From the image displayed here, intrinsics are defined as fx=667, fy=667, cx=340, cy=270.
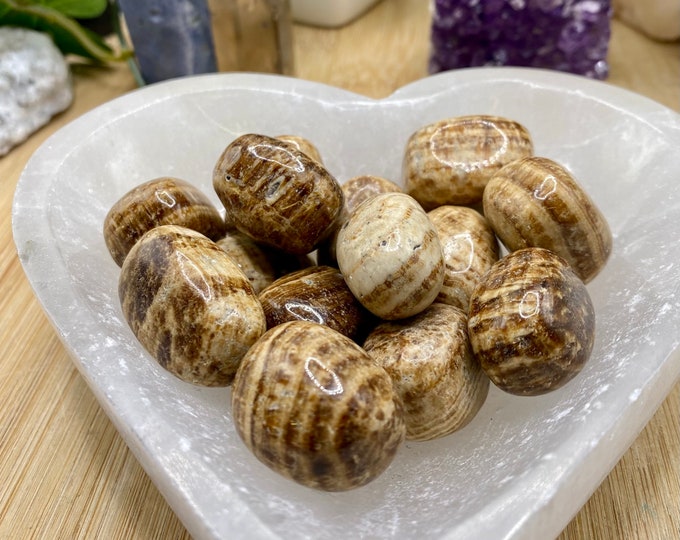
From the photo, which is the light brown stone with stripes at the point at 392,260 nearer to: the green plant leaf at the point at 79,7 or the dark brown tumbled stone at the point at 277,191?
the dark brown tumbled stone at the point at 277,191

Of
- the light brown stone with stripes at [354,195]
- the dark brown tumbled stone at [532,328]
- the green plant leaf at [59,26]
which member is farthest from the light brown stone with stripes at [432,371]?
the green plant leaf at [59,26]

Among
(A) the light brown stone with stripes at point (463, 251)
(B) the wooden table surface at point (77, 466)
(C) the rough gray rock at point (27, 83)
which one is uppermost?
(A) the light brown stone with stripes at point (463, 251)

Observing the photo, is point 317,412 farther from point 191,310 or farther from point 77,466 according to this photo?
point 77,466

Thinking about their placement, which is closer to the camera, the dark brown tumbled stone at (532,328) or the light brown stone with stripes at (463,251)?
the dark brown tumbled stone at (532,328)

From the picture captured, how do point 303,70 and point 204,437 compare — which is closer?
point 204,437

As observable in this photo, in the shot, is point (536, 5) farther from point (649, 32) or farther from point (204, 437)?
point (204, 437)

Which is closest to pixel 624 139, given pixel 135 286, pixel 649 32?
pixel 135 286

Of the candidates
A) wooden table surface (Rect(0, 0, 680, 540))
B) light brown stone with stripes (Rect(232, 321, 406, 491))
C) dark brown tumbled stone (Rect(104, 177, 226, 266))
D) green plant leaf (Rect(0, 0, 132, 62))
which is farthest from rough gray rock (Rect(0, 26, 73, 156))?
light brown stone with stripes (Rect(232, 321, 406, 491))
